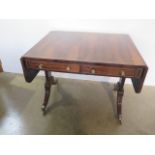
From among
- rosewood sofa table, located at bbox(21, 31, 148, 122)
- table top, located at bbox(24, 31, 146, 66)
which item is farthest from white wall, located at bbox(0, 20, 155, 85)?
rosewood sofa table, located at bbox(21, 31, 148, 122)

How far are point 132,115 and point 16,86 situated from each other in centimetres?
147

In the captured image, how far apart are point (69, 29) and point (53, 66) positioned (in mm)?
750

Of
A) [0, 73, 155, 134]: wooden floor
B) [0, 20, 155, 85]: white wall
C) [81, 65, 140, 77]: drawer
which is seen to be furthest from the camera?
[0, 20, 155, 85]: white wall

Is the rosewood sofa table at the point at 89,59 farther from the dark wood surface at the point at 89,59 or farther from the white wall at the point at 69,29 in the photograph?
the white wall at the point at 69,29

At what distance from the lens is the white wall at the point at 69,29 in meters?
1.60

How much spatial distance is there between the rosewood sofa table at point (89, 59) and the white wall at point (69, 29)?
306mm

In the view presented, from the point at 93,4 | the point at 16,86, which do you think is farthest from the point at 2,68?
the point at 93,4

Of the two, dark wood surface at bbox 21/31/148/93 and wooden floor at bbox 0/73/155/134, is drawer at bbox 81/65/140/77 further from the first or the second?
wooden floor at bbox 0/73/155/134

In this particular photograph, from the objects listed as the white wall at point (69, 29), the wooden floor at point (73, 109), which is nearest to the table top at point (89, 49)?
the white wall at point (69, 29)

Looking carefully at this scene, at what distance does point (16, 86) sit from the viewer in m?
2.01

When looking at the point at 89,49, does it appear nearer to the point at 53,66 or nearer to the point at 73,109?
the point at 53,66

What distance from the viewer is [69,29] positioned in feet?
5.64

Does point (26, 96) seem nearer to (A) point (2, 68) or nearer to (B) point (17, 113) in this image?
(B) point (17, 113)

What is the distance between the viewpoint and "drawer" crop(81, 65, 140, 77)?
3.41ft
